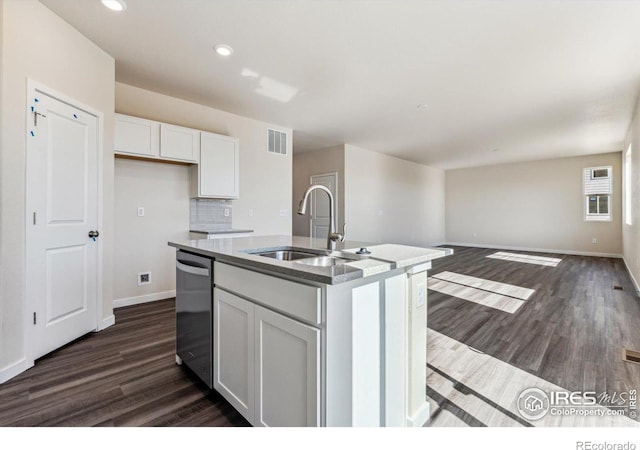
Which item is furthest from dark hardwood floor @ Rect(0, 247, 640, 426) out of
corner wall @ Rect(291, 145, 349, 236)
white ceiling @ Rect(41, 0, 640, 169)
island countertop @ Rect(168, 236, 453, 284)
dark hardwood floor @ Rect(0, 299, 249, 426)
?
corner wall @ Rect(291, 145, 349, 236)

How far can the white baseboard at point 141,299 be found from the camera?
338 centimetres

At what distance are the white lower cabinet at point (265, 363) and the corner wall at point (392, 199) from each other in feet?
15.8

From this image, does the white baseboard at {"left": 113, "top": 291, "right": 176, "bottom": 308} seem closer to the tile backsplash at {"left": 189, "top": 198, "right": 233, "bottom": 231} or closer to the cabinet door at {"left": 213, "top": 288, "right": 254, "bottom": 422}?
the tile backsplash at {"left": 189, "top": 198, "right": 233, "bottom": 231}

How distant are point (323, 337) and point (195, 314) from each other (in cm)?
115

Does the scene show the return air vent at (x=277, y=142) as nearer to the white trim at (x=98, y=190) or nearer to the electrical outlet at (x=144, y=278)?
the white trim at (x=98, y=190)

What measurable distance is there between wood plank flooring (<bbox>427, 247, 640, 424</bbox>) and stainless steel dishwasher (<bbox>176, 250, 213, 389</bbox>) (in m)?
1.54

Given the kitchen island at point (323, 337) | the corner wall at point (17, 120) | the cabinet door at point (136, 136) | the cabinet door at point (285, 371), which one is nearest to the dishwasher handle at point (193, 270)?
the kitchen island at point (323, 337)

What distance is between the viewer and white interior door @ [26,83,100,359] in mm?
2139

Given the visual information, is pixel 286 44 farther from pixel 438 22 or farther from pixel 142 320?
pixel 142 320

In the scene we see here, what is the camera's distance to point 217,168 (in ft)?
12.8

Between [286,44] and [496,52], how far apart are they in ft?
6.43

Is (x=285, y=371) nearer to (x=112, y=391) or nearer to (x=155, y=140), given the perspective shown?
(x=112, y=391)

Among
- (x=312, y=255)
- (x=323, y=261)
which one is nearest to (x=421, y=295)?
(x=323, y=261)

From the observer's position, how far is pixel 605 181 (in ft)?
23.6
